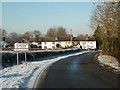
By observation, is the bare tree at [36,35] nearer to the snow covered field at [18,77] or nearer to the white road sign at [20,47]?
the white road sign at [20,47]

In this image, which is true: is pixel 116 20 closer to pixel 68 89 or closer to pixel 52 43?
pixel 68 89

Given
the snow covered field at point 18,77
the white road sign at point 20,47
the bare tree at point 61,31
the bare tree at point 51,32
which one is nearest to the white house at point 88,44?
the bare tree at point 61,31

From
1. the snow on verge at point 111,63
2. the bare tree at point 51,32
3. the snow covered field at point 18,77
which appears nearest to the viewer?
the snow covered field at point 18,77

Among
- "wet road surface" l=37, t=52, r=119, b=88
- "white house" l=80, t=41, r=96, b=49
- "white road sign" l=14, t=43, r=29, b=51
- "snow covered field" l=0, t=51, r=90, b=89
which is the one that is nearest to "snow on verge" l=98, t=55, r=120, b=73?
"wet road surface" l=37, t=52, r=119, b=88

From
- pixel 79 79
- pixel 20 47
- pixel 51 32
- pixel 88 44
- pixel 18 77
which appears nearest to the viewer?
pixel 79 79

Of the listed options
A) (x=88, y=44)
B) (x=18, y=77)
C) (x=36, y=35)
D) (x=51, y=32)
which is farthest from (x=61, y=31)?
(x=18, y=77)

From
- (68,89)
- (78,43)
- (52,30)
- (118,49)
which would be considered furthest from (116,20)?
(52,30)

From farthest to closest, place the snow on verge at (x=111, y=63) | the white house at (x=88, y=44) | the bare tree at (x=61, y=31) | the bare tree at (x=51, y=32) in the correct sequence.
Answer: the bare tree at (x=51, y=32), the bare tree at (x=61, y=31), the white house at (x=88, y=44), the snow on verge at (x=111, y=63)

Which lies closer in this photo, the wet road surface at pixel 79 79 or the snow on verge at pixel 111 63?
the wet road surface at pixel 79 79

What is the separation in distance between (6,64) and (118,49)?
16.3m

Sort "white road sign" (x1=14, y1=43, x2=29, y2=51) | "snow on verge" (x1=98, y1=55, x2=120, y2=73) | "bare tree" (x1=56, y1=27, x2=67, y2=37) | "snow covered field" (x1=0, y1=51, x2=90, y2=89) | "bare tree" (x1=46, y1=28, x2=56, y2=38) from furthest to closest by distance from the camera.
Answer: "bare tree" (x1=46, y1=28, x2=56, y2=38) → "bare tree" (x1=56, y1=27, x2=67, y2=37) → "white road sign" (x1=14, y1=43, x2=29, y2=51) → "snow on verge" (x1=98, y1=55, x2=120, y2=73) → "snow covered field" (x1=0, y1=51, x2=90, y2=89)

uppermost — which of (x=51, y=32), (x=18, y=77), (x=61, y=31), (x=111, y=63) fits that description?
(x=61, y=31)

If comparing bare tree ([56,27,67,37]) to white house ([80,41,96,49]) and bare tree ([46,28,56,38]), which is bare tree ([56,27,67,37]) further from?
white house ([80,41,96,49])

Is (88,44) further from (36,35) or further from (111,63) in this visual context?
(111,63)
